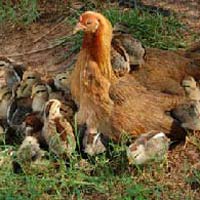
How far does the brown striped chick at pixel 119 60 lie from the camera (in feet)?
15.0

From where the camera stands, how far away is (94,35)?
443 centimetres

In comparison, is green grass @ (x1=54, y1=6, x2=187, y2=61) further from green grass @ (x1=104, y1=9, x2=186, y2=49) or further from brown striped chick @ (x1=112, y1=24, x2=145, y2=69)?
brown striped chick @ (x1=112, y1=24, x2=145, y2=69)

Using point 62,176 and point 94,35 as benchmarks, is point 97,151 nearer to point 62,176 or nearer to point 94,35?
point 62,176

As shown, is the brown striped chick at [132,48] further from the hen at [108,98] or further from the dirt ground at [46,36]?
the dirt ground at [46,36]

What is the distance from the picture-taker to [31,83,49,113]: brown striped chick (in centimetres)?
465

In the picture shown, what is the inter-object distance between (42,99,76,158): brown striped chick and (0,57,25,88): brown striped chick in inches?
28.0

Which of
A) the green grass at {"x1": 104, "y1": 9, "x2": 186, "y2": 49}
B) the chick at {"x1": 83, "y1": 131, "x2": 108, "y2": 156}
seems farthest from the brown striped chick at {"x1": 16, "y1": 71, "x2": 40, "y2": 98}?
the green grass at {"x1": 104, "y1": 9, "x2": 186, "y2": 49}

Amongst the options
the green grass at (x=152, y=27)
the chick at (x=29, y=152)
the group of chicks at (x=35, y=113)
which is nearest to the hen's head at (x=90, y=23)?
the group of chicks at (x=35, y=113)

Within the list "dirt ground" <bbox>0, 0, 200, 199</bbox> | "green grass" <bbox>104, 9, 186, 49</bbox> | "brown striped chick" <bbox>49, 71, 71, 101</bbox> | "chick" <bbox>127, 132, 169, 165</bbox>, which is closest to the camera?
"chick" <bbox>127, 132, 169, 165</bbox>

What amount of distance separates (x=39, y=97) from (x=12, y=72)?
49cm

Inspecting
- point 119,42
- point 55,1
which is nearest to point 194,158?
point 119,42

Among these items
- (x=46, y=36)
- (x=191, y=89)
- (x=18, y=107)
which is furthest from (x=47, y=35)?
(x=191, y=89)

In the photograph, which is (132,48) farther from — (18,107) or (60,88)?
(18,107)

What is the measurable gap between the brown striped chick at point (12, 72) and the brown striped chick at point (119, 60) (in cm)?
77
